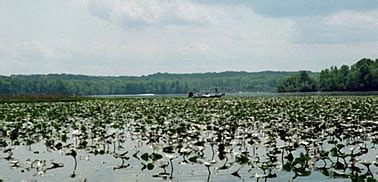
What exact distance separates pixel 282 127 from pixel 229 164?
673cm

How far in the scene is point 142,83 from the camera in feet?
542

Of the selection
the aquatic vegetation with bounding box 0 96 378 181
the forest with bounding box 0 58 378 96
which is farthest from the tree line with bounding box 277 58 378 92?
the aquatic vegetation with bounding box 0 96 378 181

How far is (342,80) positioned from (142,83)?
71367 millimetres

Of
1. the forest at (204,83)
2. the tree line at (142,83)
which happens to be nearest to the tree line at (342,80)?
the forest at (204,83)

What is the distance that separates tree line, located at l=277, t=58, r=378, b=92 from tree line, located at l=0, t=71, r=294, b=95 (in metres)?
45.0

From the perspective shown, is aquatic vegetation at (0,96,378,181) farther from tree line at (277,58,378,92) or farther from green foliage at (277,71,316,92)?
green foliage at (277,71,316,92)

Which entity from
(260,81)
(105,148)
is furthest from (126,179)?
(260,81)

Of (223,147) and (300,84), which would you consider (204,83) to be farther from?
(223,147)

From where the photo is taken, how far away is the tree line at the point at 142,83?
4732 inches

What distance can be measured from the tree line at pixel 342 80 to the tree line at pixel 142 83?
4498 centimetres

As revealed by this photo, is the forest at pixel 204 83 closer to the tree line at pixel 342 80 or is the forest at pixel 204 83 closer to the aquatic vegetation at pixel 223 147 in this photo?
the tree line at pixel 342 80

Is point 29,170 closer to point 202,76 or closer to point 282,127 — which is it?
point 282,127

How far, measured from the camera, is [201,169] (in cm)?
1214

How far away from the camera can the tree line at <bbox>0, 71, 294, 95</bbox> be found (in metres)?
120
